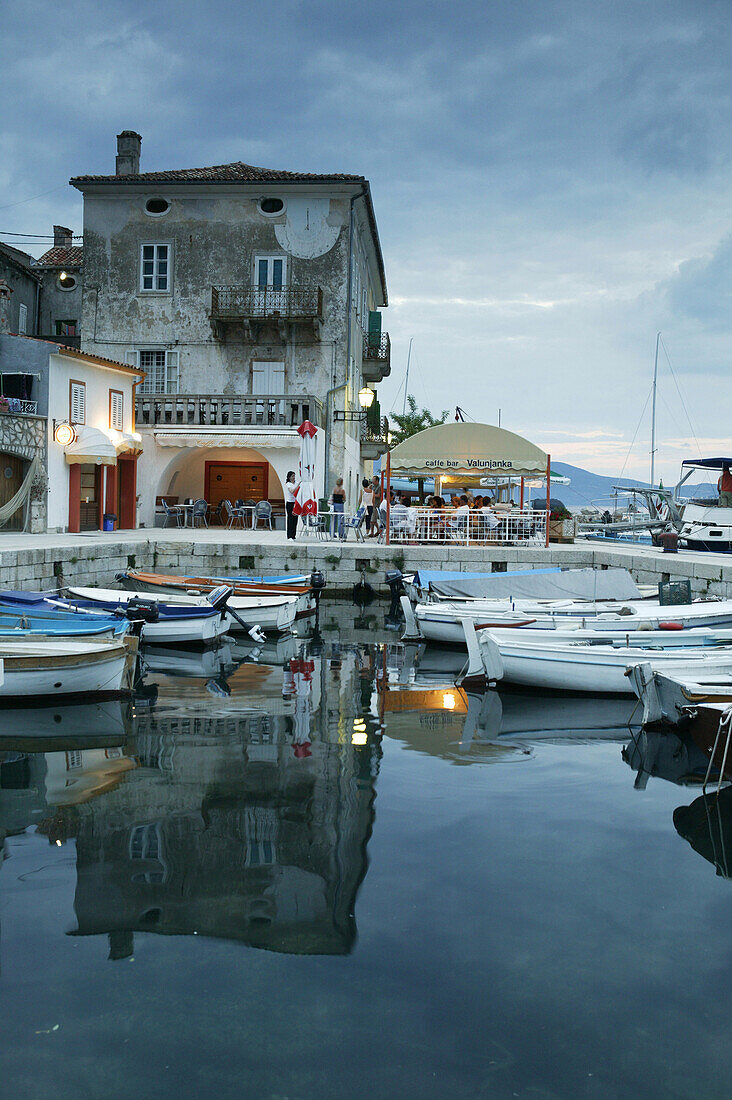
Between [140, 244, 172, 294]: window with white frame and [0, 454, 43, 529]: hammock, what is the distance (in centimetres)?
1117

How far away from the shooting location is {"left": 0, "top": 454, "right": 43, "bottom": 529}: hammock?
20.9m

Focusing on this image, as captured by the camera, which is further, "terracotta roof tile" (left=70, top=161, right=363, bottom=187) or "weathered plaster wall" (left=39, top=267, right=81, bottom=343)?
"weathered plaster wall" (left=39, top=267, right=81, bottom=343)

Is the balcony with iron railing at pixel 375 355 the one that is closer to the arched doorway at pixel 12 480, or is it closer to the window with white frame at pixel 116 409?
the window with white frame at pixel 116 409

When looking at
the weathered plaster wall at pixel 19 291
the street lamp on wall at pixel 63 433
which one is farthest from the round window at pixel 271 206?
the street lamp on wall at pixel 63 433

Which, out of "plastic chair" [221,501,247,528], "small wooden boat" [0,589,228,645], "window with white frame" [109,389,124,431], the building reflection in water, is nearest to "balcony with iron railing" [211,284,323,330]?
"window with white frame" [109,389,124,431]

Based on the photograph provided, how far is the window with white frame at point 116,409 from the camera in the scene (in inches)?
992

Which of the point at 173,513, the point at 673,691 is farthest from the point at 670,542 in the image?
the point at 173,513

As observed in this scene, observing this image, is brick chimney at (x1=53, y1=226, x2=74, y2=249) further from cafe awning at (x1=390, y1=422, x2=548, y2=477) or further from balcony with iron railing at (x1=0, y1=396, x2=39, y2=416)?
cafe awning at (x1=390, y1=422, x2=548, y2=477)

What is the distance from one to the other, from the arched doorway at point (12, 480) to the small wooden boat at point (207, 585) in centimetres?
588

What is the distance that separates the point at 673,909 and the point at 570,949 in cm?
98

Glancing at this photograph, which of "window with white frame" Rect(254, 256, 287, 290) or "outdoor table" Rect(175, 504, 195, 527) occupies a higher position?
"window with white frame" Rect(254, 256, 287, 290)

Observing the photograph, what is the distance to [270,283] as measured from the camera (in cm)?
2989

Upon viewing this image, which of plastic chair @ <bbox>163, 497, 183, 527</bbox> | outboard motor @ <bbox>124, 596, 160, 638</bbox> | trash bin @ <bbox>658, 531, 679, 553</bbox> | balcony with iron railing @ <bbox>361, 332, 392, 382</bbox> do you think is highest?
balcony with iron railing @ <bbox>361, 332, 392, 382</bbox>

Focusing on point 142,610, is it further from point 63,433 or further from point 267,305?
point 267,305
